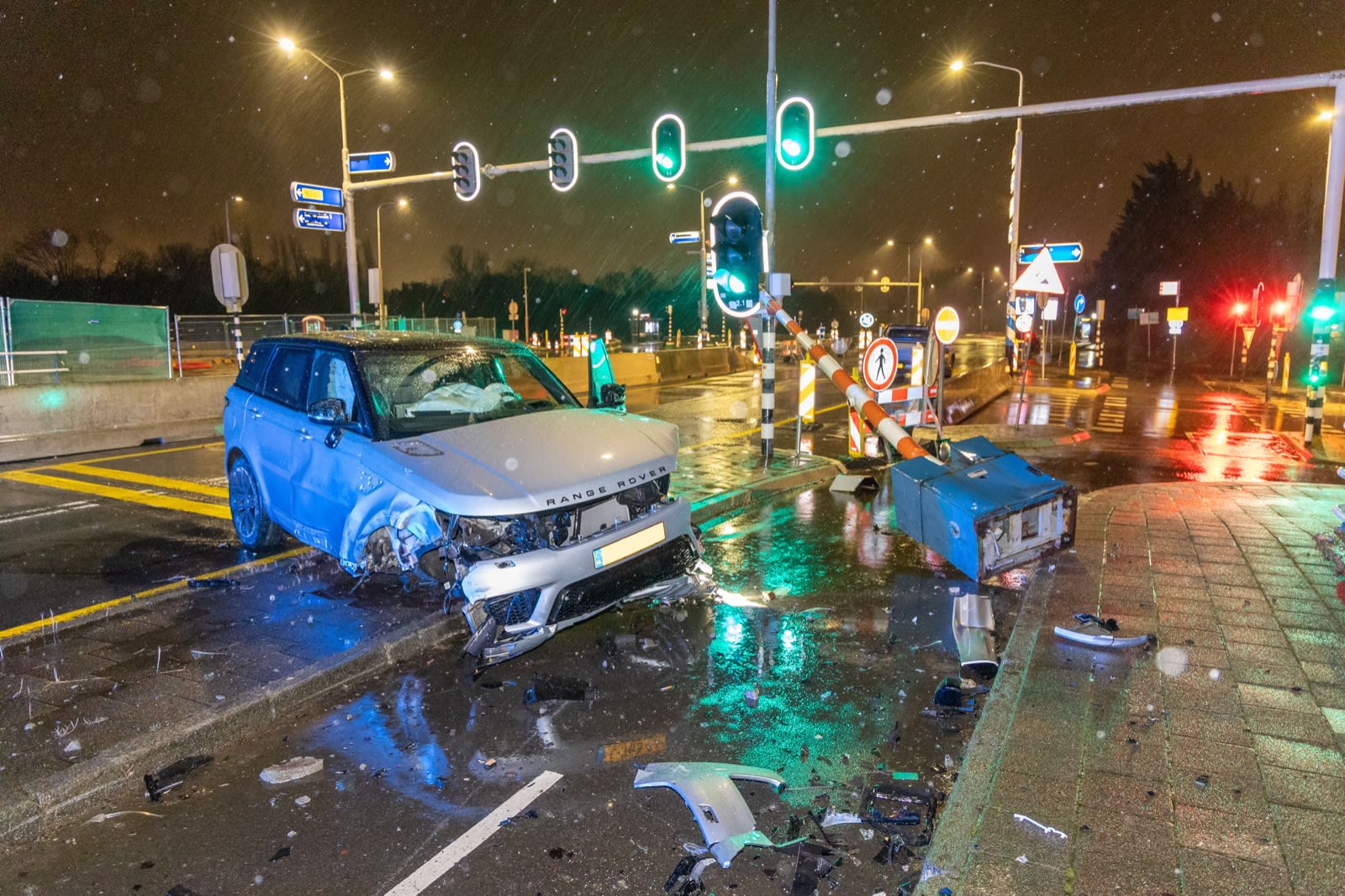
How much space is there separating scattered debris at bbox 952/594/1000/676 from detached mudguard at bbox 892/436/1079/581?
60 cm

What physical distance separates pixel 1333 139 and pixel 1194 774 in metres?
15.1

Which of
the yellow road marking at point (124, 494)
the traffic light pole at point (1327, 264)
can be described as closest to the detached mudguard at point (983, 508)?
the yellow road marking at point (124, 494)

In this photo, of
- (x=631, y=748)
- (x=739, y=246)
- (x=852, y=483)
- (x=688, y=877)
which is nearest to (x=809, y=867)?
(x=688, y=877)

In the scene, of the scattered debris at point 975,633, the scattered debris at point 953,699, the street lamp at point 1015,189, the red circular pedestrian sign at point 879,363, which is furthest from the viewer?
the street lamp at point 1015,189

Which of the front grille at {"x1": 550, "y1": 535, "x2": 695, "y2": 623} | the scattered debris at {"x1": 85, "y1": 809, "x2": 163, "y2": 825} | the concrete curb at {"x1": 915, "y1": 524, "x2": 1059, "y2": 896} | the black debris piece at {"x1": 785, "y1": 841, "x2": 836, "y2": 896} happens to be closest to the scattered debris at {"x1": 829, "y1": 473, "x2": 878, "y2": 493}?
the concrete curb at {"x1": 915, "y1": 524, "x2": 1059, "y2": 896}

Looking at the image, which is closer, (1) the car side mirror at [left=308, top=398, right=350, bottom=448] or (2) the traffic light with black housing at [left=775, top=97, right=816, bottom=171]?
(1) the car side mirror at [left=308, top=398, right=350, bottom=448]

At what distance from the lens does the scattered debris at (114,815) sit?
3.56 m

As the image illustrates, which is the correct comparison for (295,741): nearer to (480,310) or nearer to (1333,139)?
(1333,139)

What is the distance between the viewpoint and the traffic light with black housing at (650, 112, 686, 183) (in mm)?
15359

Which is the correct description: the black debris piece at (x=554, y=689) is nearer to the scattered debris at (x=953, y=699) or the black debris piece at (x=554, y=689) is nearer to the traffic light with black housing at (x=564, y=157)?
the scattered debris at (x=953, y=699)

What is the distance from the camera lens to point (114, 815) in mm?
3596

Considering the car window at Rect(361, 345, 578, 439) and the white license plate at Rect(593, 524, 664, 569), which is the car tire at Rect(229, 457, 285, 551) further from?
the white license plate at Rect(593, 524, 664, 569)

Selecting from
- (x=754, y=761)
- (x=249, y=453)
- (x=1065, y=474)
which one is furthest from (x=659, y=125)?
(x=754, y=761)

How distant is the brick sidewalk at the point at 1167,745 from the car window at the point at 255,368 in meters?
6.25
